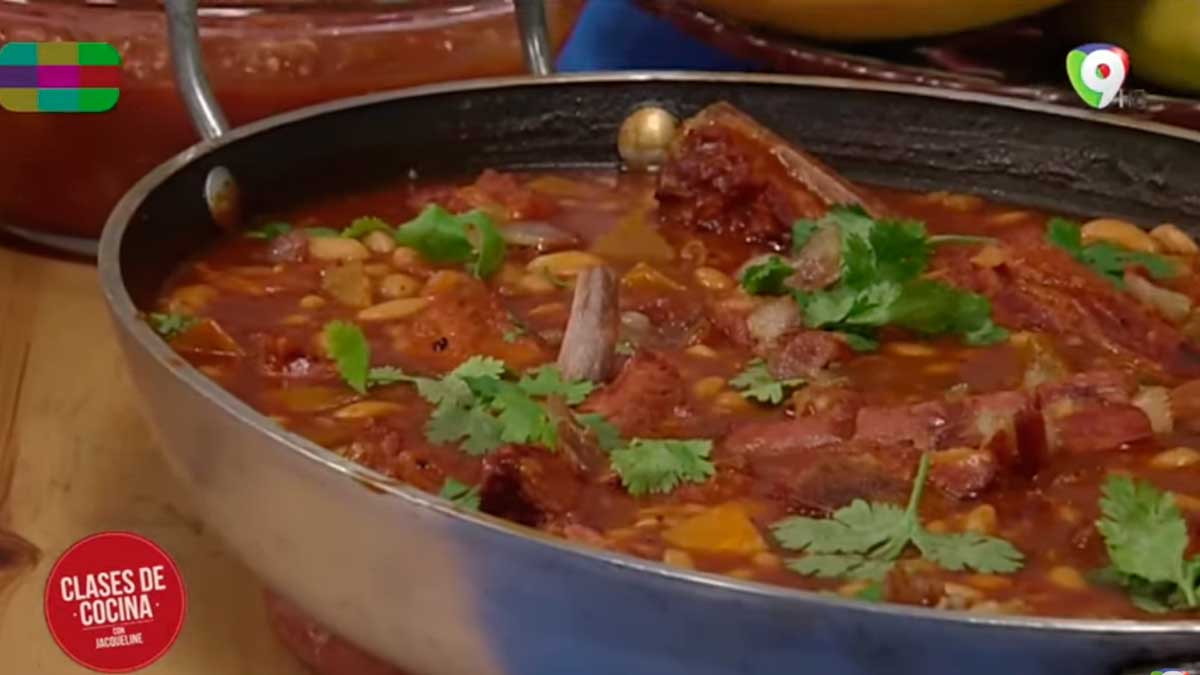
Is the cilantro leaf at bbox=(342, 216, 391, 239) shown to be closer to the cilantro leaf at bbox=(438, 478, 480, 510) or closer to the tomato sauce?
the tomato sauce

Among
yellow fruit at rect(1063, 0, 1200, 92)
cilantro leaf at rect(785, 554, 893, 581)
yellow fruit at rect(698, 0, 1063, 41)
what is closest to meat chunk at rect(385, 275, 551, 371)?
cilantro leaf at rect(785, 554, 893, 581)

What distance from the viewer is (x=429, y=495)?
30.7 inches

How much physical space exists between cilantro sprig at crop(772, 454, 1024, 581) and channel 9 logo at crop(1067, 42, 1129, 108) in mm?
842

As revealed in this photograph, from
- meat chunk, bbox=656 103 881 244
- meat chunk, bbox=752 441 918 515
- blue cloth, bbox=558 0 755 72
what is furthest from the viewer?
blue cloth, bbox=558 0 755 72

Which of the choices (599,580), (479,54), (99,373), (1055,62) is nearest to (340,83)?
(479,54)

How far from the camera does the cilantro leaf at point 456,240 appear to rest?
135 centimetres

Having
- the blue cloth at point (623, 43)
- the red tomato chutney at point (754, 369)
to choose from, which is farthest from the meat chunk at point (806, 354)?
the blue cloth at point (623, 43)

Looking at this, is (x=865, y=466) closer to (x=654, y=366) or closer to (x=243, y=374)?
(x=654, y=366)

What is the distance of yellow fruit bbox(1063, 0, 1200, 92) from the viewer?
5.68 ft

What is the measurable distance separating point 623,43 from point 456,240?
0.93 meters

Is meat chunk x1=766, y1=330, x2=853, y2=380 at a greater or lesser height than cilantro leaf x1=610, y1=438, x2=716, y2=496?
greater

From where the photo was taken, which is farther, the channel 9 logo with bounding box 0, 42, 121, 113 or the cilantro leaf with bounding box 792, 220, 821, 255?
the channel 9 logo with bounding box 0, 42, 121, 113

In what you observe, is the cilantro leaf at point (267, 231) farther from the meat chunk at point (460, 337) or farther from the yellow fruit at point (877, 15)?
the yellow fruit at point (877, 15)

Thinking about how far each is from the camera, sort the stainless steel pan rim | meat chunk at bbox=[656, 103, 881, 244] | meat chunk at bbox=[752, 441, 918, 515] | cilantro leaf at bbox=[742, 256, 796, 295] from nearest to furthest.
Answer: the stainless steel pan rim < meat chunk at bbox=[752, 441, 918, 515] < cilantro leaf at bbox=[742, 256, 796, 295] < meat chunk at bbox=[656, 103, 881, 244]
